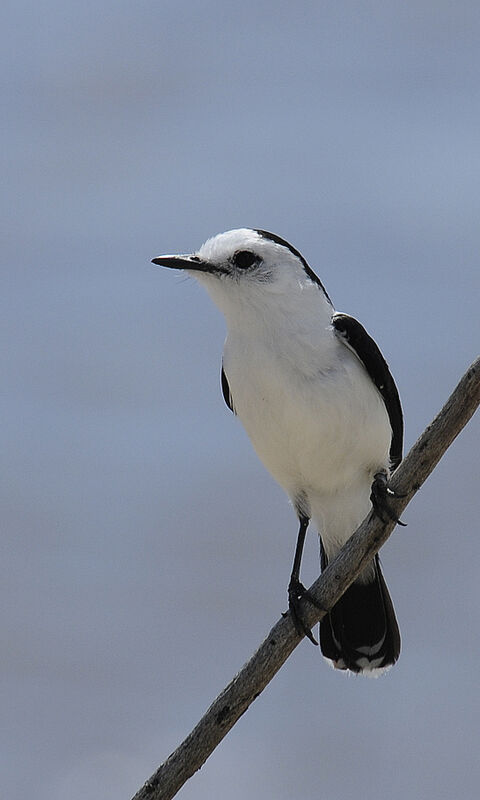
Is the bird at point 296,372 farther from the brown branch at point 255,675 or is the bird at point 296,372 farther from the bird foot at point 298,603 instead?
the brown branch at point 255,675

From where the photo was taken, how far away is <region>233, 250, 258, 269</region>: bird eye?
9.02 feet

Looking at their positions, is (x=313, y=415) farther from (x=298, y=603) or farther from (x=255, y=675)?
(x=255, y=675)

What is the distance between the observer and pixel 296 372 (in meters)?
2.65

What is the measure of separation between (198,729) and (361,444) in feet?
2.74

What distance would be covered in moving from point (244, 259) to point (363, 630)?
3.64ft

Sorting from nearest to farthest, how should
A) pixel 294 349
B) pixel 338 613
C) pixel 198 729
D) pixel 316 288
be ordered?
pixel 198 729 < pixel 294 349 < pixel 316 288 < pixel 338 613

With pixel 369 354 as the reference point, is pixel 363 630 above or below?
below

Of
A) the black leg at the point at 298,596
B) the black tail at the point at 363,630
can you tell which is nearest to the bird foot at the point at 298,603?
the black leg at the point at 298,596

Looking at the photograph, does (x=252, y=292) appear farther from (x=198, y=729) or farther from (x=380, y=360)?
(x=198, y=729)

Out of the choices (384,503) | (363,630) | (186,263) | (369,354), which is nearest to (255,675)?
(384,503)

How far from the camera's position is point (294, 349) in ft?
8.73

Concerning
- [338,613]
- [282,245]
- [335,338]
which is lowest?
[338,613]

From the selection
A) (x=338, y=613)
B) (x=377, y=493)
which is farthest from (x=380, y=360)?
→ (x=338, y=613)

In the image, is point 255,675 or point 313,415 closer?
point 255,675
